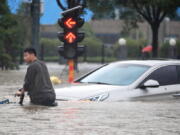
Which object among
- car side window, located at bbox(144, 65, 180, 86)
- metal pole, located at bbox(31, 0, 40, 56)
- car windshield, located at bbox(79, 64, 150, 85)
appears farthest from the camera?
metal pole, located at bbox(31, 0, 40, 56)

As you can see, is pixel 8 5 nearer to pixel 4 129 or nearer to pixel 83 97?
pixel 83 97

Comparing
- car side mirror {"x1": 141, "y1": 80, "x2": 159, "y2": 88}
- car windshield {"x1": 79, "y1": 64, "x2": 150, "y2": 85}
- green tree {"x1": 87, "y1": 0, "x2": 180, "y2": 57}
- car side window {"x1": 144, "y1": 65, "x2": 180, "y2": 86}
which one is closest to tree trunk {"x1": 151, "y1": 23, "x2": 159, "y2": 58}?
green tree {"x1": 87, "y1": 0, "x2": 180, "y2": 57}

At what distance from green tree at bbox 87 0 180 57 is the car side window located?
80.1 ft

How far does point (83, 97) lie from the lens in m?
14.0

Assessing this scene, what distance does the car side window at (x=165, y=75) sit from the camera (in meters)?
15.2

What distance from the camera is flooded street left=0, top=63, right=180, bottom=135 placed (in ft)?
31.9

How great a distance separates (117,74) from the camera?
50.1ft

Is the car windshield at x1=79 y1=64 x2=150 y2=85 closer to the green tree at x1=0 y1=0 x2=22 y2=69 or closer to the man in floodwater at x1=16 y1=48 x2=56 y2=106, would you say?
the man in floodwater at x1=16 y1=48 x2=56 y2=106

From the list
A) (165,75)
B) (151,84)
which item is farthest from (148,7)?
(151,84)

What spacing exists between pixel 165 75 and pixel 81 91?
2140 mm

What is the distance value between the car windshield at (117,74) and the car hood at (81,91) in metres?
0.44

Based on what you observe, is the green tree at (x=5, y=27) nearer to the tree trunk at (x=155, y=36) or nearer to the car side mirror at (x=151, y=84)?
the tree trunk at (x=155, y=36)

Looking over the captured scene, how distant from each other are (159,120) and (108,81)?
397cm

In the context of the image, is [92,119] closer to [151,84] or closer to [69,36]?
[151,84]
